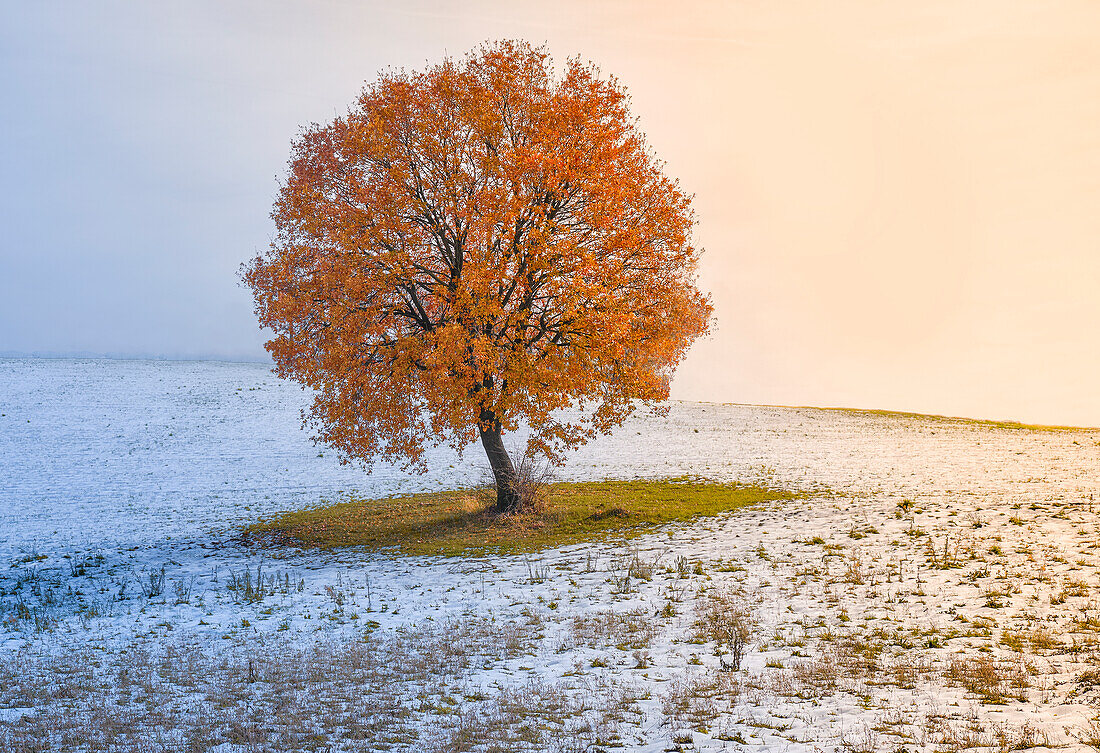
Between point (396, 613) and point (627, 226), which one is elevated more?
point (627, 226)

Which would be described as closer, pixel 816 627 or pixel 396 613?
pixel 816 627

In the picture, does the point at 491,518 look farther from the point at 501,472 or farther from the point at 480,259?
the point at 480,259

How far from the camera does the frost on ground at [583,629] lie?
924 cm

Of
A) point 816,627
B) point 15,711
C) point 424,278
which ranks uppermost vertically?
point 424,278

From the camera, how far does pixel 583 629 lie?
45.2 feet

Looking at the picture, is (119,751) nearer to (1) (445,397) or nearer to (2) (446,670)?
(2) (446,670)

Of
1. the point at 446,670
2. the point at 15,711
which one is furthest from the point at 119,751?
the point at 446,670

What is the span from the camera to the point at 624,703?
9.96 m

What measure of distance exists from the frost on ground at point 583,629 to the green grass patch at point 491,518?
1510 mm

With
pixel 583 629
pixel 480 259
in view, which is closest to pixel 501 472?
pixel 480 259

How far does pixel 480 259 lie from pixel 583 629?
1217cm

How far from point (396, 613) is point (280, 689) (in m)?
4.71

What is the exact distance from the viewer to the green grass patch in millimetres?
22891

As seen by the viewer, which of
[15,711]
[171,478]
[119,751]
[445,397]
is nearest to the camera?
[119,751]
